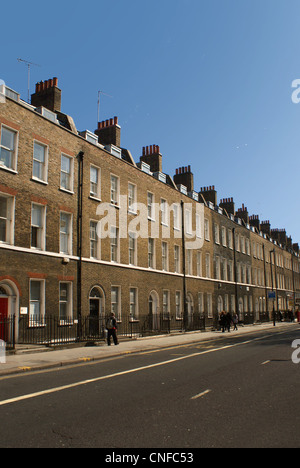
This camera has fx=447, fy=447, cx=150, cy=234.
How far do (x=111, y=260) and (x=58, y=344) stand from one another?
308 inches

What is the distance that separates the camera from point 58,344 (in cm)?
1931

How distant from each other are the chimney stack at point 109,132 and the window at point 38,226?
8986 millimetres

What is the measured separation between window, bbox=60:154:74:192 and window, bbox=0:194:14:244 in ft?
12.4

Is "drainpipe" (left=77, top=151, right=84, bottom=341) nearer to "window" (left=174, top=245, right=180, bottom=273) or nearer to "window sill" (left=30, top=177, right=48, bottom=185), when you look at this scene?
"window sill" (left=30, top=177, right=48, bottom=185)

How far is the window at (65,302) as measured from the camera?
2205 centimetres

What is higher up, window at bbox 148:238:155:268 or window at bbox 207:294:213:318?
window at bbox 148:238:155:268

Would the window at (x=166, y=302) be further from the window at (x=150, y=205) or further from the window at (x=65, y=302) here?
the window at (x=65, y=302)

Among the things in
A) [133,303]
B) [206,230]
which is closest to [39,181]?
[133,303]

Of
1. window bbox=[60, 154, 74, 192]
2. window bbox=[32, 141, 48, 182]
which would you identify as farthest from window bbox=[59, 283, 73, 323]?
window bbox=[32, 141, 48, 182]

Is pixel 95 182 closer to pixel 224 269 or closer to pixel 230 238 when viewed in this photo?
pixel 224 269

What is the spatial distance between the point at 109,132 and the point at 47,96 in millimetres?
5080

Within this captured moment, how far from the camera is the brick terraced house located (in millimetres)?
19828

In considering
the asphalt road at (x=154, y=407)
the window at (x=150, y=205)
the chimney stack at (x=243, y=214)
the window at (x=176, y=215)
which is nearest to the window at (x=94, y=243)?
the window at (x=150, y=205)

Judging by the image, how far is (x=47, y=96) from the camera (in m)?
24.9
